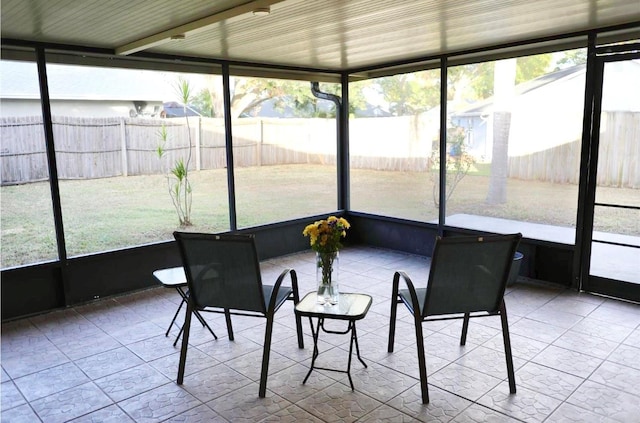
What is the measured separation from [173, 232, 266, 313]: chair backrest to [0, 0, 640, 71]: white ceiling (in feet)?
4.84

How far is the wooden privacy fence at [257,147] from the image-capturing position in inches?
161

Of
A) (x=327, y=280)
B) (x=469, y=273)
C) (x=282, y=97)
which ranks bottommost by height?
(x=327, y=280)

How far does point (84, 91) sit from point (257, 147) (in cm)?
236

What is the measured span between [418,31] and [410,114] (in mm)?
2803

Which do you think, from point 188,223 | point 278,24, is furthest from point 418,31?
point 188,223

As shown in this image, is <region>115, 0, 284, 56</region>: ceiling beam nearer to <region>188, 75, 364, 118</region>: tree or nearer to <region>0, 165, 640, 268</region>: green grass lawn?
<region>0, 165, 640, 268</region>: green grass lawn

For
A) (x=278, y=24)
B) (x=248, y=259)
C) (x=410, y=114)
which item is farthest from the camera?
(x=410, y=114)

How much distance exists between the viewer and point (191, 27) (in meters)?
3.35

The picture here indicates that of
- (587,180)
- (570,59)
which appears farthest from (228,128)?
(570,59)

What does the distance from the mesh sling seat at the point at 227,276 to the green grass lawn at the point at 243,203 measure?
7.65 ft

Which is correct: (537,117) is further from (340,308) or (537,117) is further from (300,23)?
(340,308)

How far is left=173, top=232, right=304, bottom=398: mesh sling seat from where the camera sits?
2.62 metres

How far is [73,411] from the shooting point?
251cm

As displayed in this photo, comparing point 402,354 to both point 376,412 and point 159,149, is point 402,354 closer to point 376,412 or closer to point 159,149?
point 376,412
